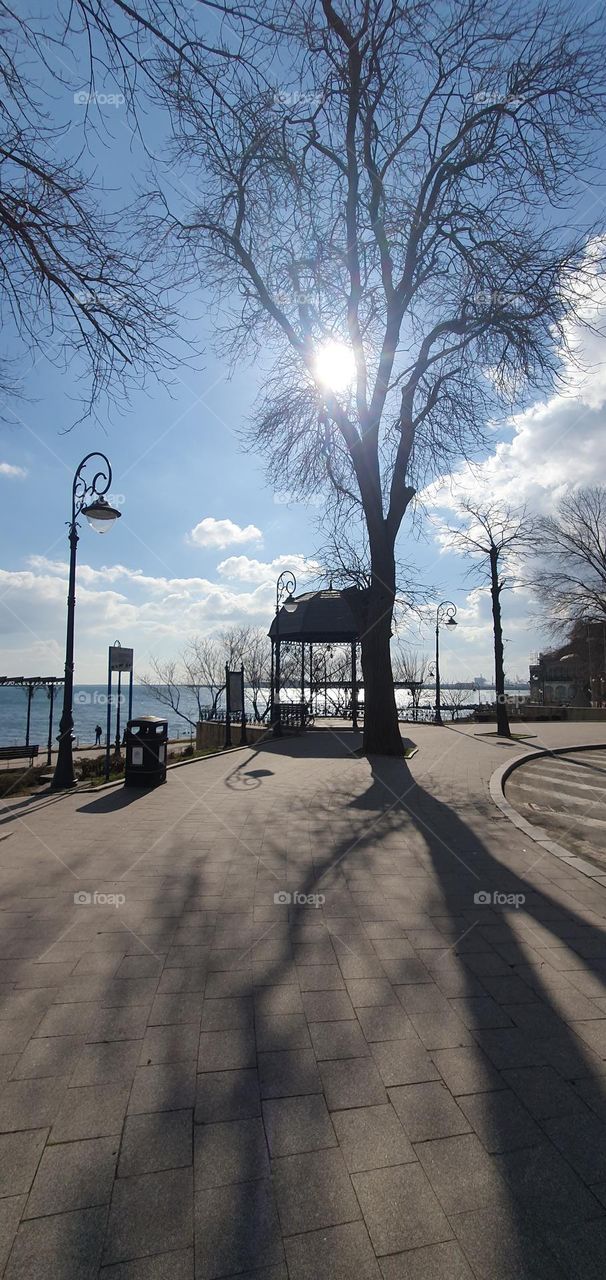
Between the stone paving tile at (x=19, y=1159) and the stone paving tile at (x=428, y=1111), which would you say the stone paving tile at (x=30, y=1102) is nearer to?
the stone paving tile at (x=19, y=1159)

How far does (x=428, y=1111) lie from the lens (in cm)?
241

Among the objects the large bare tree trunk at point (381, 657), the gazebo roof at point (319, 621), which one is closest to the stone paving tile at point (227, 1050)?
the large bare tree trunk at point (381, 657)

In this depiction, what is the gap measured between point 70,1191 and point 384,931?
2602 mm

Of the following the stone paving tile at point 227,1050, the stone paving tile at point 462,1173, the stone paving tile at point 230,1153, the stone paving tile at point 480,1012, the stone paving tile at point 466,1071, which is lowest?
the stone paving tile at point 480,1012

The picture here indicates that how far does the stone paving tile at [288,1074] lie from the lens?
2.53 m

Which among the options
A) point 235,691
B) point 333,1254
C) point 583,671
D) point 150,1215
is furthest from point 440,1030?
point 583,671

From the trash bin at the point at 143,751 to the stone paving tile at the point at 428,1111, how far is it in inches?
328

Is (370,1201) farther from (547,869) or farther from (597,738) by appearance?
(597,738)

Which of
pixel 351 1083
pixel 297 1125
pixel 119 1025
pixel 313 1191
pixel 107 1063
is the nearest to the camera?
pixel 313 1191

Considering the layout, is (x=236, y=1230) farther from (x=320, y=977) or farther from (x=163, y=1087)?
(x=320, y=977)

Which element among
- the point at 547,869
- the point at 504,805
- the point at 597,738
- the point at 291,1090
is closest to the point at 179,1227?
the point at 291,1090

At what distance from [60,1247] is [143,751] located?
8.84 metres

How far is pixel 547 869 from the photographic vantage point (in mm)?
5801

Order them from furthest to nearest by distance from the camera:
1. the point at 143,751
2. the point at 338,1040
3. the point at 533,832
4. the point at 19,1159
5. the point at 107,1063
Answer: the point at 143,751 → the point at 533,832 → the point at 338,1040 → the point at 107,1063 → the point at 19,1159
